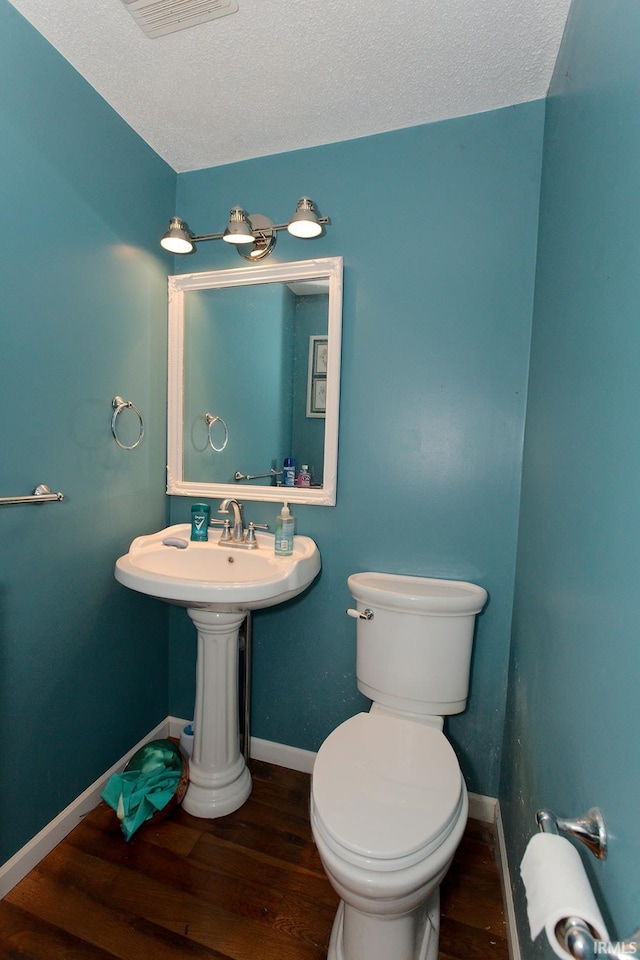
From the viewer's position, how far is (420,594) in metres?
1.32

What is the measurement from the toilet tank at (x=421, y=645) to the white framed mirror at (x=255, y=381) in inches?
17.0

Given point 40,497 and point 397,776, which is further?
point 40,497

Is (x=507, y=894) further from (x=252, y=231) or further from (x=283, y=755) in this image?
(x=252, y=231)

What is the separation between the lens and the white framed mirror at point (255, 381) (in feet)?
5.03

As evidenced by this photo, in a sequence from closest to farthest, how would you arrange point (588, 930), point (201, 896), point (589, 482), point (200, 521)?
1. point (588, 930)
2. point (589, 482)
3. point (201, 896)
4. point (200, 521)

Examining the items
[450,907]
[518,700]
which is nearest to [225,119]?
[518,700]

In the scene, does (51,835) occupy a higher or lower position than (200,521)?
lower

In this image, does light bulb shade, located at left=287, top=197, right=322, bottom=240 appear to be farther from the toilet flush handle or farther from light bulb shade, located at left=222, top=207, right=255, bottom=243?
the toilet flush handle

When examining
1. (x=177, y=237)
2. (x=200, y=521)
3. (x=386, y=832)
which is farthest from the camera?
(x=200, y=521)

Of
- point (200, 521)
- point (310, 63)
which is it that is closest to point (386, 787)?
point (200, 521)

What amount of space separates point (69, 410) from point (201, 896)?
1.44 metres

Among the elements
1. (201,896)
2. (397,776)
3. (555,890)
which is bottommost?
(201,896)

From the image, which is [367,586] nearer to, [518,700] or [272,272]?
[518,700]

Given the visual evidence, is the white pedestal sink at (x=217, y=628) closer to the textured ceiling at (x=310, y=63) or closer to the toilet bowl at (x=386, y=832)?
the toilet bowl at (x=386, y=832)
